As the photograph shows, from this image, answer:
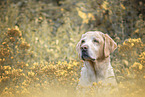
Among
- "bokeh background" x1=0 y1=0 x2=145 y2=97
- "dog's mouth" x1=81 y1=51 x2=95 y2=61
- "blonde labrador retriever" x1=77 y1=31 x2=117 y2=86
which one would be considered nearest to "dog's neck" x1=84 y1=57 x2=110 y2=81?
"blonde labrador retriever" x1=77 y1=31 x2=117 y2=86

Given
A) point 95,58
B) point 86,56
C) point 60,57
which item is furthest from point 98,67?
point 60,57

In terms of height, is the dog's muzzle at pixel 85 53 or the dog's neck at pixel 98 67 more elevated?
the dog's muzzle at pixel 85 53

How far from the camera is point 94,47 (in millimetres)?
3270

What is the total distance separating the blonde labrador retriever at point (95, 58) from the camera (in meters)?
3.20

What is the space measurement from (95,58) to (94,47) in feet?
0.61

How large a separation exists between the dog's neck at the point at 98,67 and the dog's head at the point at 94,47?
88 mm

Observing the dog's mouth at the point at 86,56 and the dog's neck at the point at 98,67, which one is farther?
the dog's neck at the point at 98,67

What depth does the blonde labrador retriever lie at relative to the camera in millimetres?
3203

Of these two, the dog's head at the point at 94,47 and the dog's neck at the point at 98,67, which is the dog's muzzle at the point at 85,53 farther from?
the dog's neck at the point at 98,67

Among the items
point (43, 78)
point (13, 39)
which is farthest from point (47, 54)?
point (43, 78)

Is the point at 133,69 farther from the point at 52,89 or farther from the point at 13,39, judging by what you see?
the point at 13,39

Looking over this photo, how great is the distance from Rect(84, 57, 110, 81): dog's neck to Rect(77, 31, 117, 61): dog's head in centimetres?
9

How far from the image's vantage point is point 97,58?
333 centimetres

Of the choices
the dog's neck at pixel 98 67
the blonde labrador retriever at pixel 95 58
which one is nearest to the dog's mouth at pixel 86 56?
the blonde labrador retriever at pixel 95 58
